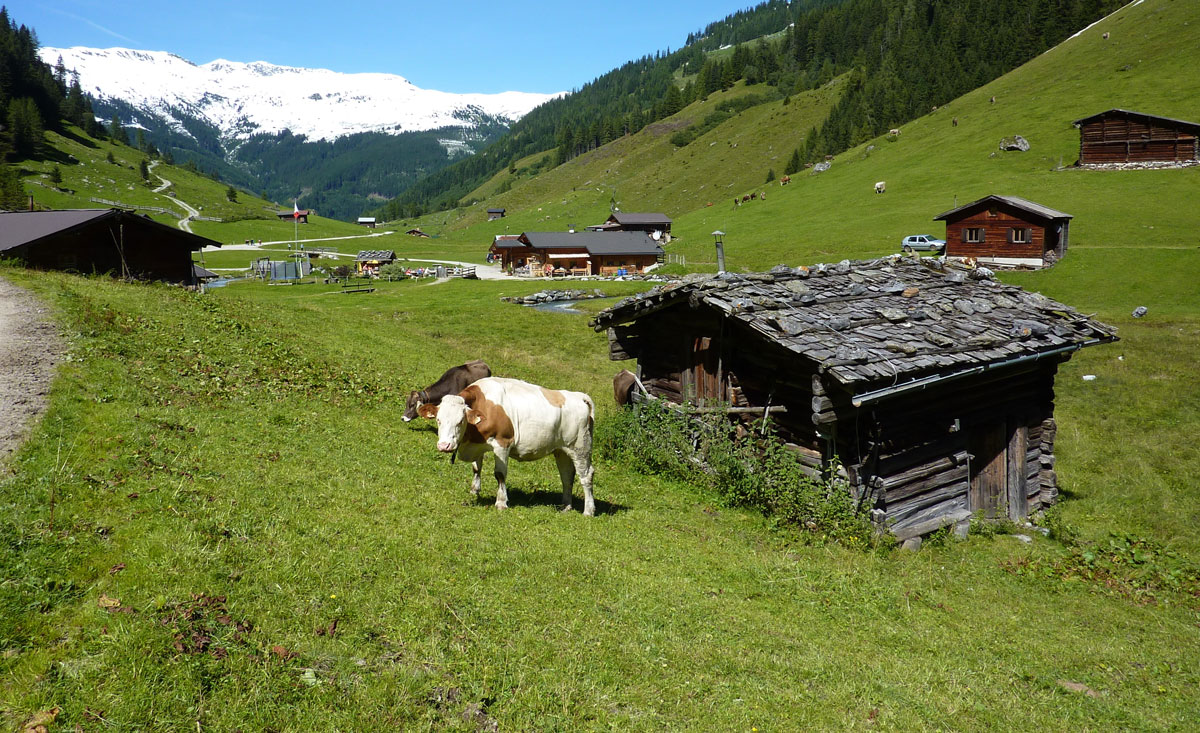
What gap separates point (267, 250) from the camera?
123 m

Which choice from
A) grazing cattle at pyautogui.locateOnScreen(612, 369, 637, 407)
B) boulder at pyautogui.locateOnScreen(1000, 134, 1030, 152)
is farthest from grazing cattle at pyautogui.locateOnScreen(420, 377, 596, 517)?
boulder at pyautogui.locateOnScreen(1000, 134, 1030, 152)

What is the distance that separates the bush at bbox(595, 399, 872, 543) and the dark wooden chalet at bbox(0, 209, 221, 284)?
28635 millimetres

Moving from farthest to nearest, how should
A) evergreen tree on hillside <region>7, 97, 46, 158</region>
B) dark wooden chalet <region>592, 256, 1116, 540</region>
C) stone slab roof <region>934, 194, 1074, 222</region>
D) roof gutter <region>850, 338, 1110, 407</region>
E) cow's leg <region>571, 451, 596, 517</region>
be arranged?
evergreen tree on hillside <region>7, 97, 46, 158</region>, stone slab roof <region>934, 194, 1074, 222</region>, dark wooden chalet <region>592, 256, 1116, 540</region>, roof gutter <region>850, 338, 1110, 407</region>, cow's leg <region>571, 451, 596, 517</region>

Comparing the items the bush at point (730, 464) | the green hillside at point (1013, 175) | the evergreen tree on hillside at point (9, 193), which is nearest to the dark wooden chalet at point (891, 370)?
the bush at point (730, 464)

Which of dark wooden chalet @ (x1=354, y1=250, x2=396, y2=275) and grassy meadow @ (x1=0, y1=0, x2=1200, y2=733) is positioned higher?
dark wooden chalet @ (x1=354, y1=250, x2=396, y2=275)

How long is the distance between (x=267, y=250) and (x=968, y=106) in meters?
120

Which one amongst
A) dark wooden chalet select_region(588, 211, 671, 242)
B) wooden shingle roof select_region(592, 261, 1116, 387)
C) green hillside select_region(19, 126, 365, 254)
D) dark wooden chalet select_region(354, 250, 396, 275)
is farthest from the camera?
green hillside select_region(19, 126, 365, 254)

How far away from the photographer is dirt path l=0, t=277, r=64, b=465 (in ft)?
33.9

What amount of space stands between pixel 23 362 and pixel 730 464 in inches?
580

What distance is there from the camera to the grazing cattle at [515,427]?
11.2 metres

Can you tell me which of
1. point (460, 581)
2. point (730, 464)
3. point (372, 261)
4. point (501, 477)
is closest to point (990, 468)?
point (730, 464)

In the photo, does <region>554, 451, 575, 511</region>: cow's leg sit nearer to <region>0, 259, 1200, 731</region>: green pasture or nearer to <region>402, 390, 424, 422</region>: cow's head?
<region>0, 259, 1200, 731</region>: green pasture

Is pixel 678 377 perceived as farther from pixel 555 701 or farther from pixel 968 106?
pixel 968 106

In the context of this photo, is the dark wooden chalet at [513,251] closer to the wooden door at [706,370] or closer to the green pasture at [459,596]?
the green pasture at [459,596]
